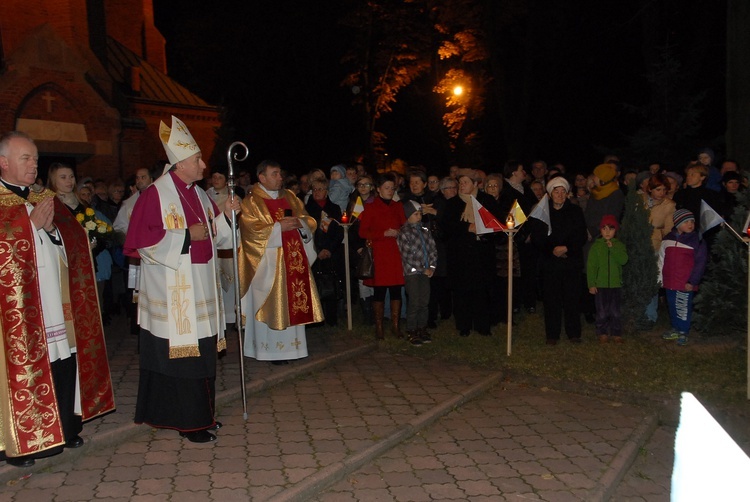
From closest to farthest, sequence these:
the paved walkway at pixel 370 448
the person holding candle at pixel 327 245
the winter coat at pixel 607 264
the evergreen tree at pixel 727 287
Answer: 1. the paved walkway at pixel 370 448
2. the evergreen tree at pixel 727 287
3. the winter coat at pixel 607 264
4. the person holding candle at pixel 327 245

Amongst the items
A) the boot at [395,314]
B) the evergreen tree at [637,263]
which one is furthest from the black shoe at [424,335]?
the evergreen tree at [637,263]

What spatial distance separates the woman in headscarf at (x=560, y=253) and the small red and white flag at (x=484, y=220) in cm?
54

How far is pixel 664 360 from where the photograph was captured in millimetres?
7668

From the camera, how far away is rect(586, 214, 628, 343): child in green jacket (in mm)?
8352

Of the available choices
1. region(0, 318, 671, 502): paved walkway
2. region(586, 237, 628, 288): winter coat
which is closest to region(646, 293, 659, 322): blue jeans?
region(586, 237, 628, 288): winter coat

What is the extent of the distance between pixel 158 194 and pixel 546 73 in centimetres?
2217

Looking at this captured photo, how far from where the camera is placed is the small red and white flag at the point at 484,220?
812cm

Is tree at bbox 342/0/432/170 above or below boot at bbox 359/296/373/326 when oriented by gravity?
above

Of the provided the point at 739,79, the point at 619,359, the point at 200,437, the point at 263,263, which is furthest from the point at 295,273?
the point at 739,79

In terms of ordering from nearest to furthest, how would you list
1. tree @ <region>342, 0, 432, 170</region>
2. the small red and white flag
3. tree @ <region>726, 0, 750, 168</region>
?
the small red and white flag
tree @ <region>726, 0, 750, 168</region>
tree @ <region>342, 0, 432, 170</region>

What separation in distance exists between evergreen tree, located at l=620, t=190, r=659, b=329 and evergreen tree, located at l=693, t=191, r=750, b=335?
2.12ft

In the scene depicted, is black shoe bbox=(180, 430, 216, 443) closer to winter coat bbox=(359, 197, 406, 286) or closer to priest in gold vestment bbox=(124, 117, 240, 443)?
priest in gold vestment bbox=(124, 117, 240, 443)

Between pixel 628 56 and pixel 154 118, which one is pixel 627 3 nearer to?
pixel 628 56

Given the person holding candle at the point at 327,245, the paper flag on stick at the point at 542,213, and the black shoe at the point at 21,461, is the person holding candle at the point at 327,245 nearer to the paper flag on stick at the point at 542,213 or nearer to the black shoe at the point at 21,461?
the paper flag on stick at the point at 542,213
